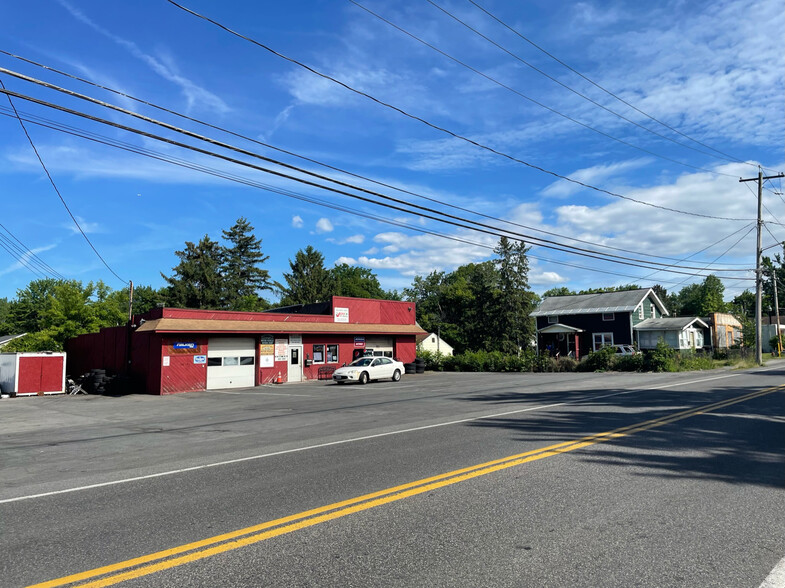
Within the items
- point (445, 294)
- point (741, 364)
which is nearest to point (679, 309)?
point (445, 294)

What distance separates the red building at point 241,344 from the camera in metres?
27.0

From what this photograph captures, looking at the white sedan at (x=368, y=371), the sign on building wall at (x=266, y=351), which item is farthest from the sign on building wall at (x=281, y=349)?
the white sedan at (x=368, y=371)

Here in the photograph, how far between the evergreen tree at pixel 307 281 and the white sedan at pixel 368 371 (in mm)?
41569

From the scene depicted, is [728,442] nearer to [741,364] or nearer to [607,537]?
[607,537]

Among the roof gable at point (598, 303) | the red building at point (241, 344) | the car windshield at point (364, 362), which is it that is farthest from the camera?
the roof gable at point (598, 303)

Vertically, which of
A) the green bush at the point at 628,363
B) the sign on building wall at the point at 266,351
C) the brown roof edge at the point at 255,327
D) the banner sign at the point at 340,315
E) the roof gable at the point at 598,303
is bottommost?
the green bush at the point at 628,363

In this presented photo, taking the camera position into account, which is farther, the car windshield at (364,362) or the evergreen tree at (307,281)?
the evergreen tree at (307,281)

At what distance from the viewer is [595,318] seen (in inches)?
1961

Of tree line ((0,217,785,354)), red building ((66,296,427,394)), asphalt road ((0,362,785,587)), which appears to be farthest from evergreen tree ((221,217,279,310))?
asphalt road ((0,362,785,587))

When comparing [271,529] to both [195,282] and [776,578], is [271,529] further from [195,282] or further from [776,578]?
[195,282]

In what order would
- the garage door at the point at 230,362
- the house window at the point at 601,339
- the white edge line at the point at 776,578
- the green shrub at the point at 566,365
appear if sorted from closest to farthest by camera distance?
the white edge line at the point at 776,578 → the garage door at the point at 230,362 → the green shrub at the point at 566,365 → the house window at the point at 601,339

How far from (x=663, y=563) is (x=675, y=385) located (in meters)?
18.6

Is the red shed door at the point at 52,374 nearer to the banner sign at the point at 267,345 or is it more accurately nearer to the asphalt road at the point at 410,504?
the banner sign at the point at 267,345

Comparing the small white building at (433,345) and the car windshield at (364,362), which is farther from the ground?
the small white building at (433,345)
